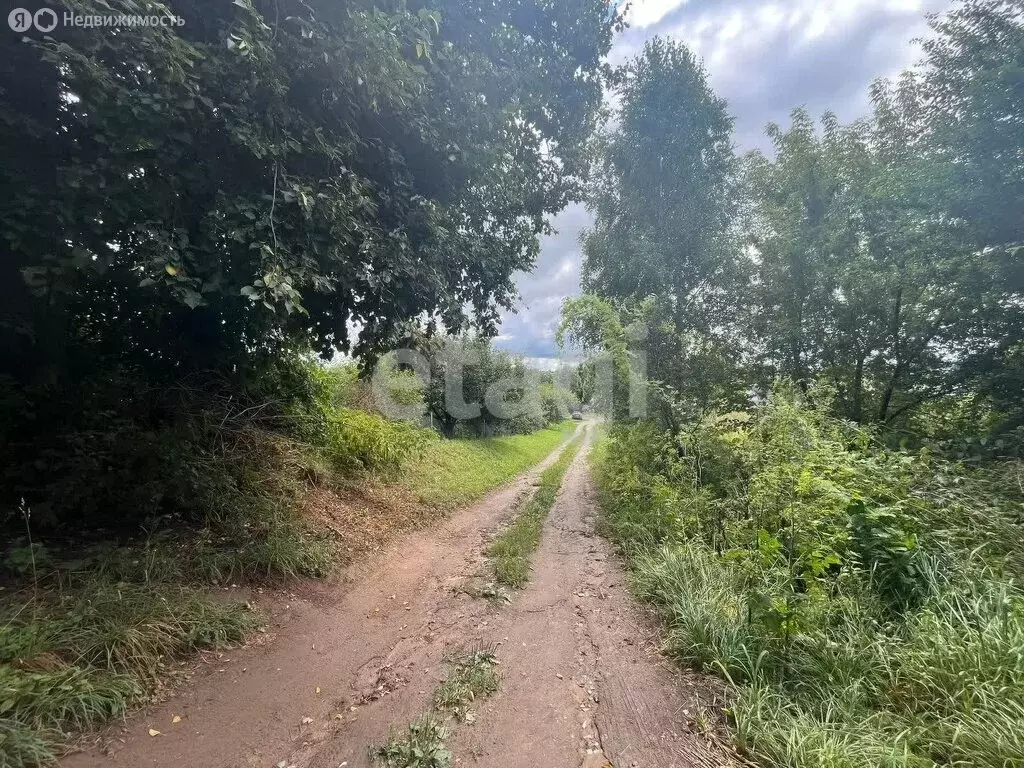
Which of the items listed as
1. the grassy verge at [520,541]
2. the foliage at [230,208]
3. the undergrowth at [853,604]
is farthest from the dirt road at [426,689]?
the foliage at [230,208]

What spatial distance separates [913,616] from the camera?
3.05 m

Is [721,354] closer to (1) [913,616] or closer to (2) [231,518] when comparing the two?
(1) [913,616]

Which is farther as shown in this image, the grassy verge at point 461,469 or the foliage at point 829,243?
the grassy verge at point 461,469

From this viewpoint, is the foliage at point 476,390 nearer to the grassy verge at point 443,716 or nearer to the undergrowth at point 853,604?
the undergrowth at point 853,604

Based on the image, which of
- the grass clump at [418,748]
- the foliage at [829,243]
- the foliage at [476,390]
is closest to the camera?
the grass clump at [418,748]

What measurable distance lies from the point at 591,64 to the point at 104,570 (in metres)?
8.75

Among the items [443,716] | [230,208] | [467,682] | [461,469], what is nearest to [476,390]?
[461,469]

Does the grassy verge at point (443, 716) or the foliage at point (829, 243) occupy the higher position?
the foliage at point (829, 243)

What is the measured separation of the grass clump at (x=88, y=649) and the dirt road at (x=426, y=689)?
18 cm

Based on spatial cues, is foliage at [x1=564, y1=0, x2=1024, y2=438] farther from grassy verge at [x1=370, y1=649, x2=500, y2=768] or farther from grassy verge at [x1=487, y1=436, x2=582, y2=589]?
grassy verge at [x1=370, y1=649, x2=500, y2=768]

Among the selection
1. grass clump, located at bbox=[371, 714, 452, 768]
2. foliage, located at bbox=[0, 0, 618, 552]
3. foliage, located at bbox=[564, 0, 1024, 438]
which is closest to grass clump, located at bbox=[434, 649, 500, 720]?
grass clump, located at bbox=[371, 714, 452, 768]

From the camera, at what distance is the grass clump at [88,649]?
7.27ft

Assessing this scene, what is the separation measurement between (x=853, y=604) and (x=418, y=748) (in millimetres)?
3275

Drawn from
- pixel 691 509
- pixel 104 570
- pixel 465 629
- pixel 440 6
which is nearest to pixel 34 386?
pixel 104 570
